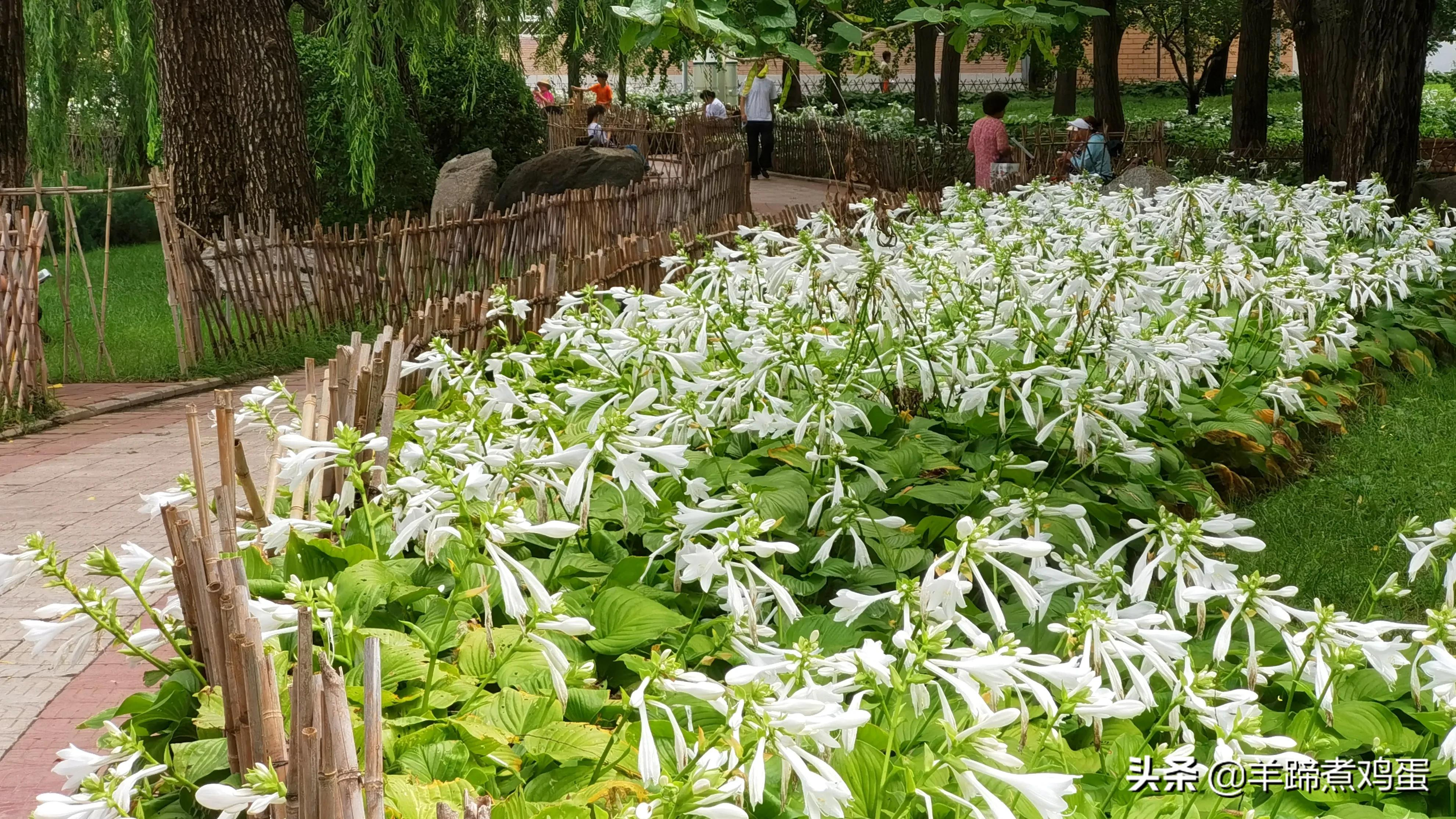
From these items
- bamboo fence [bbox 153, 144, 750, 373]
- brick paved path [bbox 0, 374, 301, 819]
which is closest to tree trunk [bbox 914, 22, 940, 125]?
bamboo fence [bbox 153, 144, 750, 373]

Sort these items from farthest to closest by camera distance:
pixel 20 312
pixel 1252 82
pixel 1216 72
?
pixel 1216 72
pixel 1252 82
pixel 20 312

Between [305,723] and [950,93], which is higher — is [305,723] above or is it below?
below

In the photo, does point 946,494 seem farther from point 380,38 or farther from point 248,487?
point 380,38

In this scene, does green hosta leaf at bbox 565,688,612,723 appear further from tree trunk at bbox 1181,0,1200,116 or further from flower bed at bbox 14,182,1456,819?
tree trunk at bbox 1181,0,1200,116

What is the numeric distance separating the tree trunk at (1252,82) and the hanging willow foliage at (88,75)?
42.4 ft

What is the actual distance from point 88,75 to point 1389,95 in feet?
39.9

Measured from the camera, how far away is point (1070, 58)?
31.6 meters

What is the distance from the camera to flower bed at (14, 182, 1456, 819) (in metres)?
1.89

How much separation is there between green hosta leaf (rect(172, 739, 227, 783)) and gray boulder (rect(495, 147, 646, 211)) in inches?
491

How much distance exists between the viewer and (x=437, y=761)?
2113 mm

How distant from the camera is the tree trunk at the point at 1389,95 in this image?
9625 millimetres

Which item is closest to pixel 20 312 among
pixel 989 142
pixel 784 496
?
pixel 784 496

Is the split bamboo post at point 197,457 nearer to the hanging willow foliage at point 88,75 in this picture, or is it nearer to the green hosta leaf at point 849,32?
the green hosta leaf at point 849,32

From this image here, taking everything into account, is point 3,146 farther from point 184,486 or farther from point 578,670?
point 578,670
